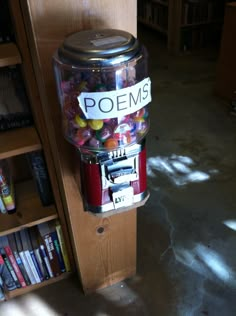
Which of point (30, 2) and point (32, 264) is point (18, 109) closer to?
point (30, 2)

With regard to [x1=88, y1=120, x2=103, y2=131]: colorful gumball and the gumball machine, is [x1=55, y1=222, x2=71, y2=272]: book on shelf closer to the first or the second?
the gumball machine

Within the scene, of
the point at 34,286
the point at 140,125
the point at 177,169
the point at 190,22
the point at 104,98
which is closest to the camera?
the point at 104,98

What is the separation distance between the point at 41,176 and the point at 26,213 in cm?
16

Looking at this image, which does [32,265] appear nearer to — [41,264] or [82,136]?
[41,264]

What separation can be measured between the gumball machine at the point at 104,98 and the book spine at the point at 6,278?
644mm

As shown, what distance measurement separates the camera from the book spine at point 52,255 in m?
1.25

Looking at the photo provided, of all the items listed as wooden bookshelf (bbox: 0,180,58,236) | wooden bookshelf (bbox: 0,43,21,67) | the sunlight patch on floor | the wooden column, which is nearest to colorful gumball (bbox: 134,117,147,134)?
the wooden column

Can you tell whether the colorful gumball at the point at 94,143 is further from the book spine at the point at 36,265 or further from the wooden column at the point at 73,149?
the book spine at the point at 36,265

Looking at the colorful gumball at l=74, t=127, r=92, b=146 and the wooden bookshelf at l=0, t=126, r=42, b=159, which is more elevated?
the colorful gumball at l=74, t=127, r=92, b=146

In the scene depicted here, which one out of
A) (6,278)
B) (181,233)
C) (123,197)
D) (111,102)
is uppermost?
(111,102)

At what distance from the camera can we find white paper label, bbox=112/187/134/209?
88 centimetres

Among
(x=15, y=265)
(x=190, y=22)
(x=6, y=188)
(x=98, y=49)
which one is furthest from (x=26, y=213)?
(x=190, y=22)

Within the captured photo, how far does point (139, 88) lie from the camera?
723 mm

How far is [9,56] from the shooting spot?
86cm
